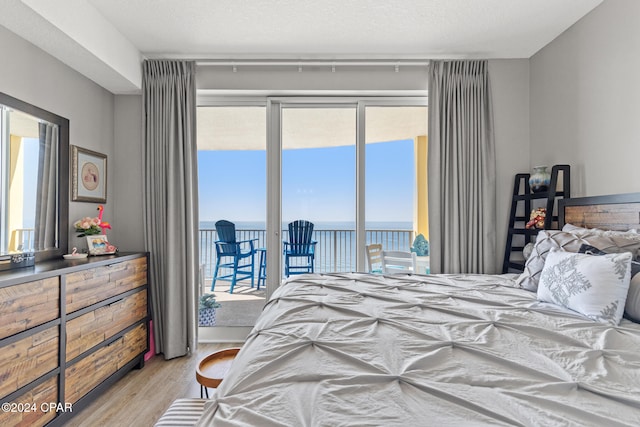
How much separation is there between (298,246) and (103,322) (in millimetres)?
1709

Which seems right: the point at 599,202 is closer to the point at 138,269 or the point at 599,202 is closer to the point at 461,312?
the point at 461,312

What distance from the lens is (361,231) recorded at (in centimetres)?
337

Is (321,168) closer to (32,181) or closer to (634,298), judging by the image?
(32,181)

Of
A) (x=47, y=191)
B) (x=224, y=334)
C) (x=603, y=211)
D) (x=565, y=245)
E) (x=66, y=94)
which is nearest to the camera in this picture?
(x=565, y=245)

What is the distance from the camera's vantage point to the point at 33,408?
70.7 inches

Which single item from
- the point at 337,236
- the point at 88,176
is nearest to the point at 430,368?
the point at 337,236

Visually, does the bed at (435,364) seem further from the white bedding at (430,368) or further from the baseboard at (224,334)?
the baseboard at (224,334)

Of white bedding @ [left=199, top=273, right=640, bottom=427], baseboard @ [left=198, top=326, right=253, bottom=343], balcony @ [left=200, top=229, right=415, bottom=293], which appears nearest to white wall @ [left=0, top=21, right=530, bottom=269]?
balcony @ [left=200, top=229, right=415, bottom=293]

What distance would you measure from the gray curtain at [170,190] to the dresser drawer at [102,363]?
0.32 m

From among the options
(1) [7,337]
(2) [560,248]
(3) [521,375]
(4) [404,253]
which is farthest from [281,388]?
(4) [404,253]

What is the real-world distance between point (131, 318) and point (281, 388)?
7.56 feet

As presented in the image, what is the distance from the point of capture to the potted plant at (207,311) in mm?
3440

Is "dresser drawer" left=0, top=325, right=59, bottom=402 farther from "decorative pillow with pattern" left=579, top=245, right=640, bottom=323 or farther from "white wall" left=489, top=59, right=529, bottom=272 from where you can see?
"white wall" left=489, top=59, right=529, bottom=272

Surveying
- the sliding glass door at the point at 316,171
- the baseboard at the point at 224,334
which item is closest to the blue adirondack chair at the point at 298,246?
the sliding glass door at the point at 316,171
